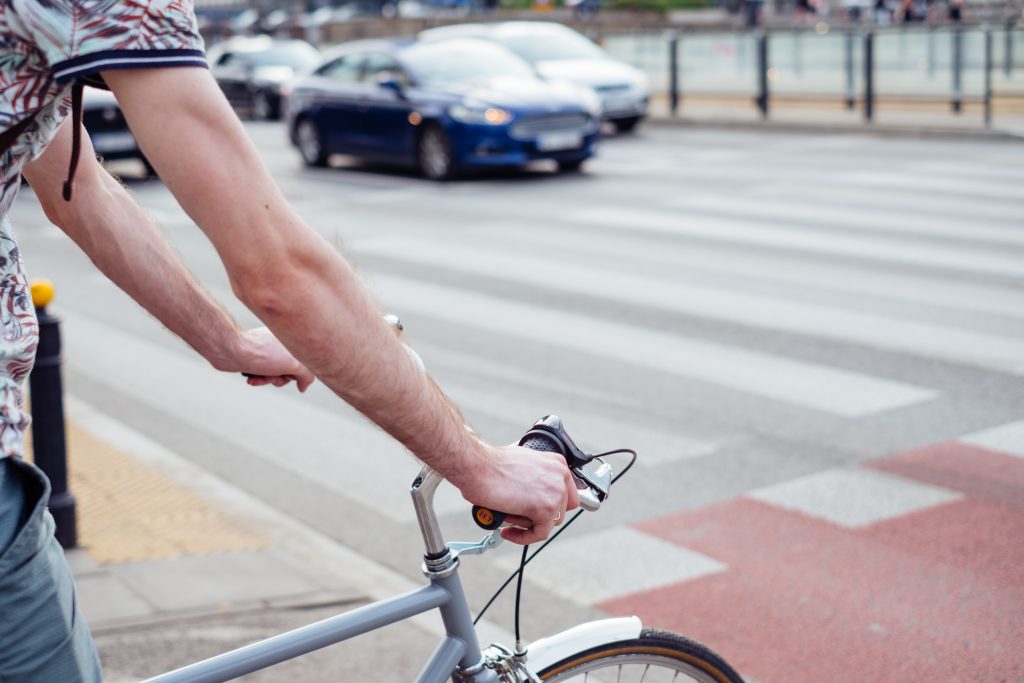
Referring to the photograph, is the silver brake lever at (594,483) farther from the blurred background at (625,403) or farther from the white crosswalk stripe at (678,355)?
the white crosswalk stripe at (678,355)

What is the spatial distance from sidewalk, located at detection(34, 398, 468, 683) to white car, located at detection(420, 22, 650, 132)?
49.2ft

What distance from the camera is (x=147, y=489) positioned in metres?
5.46

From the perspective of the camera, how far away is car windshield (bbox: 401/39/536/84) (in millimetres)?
16625

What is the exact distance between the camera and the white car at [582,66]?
20.2 m

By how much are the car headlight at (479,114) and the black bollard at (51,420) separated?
11007 millimetres

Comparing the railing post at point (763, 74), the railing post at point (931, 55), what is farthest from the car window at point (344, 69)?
the railing post at point (931, 55)

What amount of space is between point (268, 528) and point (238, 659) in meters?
3.25

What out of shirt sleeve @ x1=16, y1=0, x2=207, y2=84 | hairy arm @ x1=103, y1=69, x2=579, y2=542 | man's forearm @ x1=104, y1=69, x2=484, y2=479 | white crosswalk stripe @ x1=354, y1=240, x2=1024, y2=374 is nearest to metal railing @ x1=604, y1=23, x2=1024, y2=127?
white crosswalk stripe @ x1=354, y1=240, x2=1024, y2=374

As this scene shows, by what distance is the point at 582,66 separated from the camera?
20438mm

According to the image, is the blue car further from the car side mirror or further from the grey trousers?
the grey trousers

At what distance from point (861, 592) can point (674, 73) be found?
798 inches

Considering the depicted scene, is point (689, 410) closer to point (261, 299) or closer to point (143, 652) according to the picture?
point (143, 652)

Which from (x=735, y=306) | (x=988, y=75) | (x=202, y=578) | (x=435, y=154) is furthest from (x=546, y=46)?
(x=202, y=578)

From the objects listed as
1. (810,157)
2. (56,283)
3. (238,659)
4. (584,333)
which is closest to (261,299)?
(238,659)
